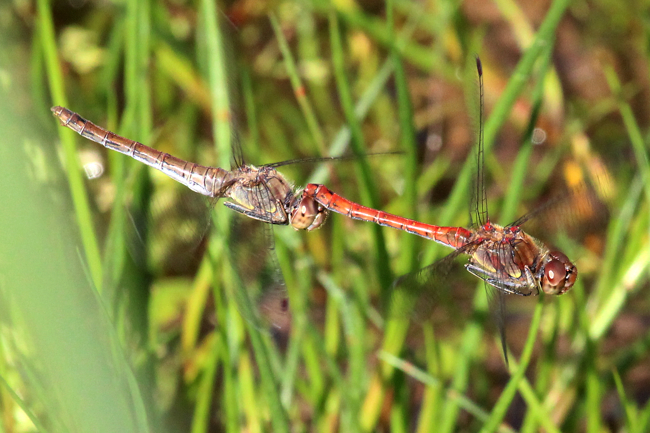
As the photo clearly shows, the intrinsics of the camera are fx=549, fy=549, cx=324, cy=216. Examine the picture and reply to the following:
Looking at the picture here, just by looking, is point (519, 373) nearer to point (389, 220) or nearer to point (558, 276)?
point (558, 276)

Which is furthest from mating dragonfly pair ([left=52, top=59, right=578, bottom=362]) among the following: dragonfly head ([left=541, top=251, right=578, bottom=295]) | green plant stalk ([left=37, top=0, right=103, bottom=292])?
green plant stalk ([left=37, top=0, right=103, bottom=292])

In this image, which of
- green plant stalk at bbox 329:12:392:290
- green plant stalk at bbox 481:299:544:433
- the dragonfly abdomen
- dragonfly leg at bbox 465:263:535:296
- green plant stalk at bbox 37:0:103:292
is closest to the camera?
green plant stalk at bbox 481:299:544:433

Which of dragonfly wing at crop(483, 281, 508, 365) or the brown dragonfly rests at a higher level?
the brown dragonfly

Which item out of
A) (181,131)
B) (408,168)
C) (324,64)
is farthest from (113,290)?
(324,64)

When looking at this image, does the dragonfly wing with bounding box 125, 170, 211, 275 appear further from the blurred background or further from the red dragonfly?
the red dragonfly

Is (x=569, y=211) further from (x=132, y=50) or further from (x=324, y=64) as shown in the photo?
(x=324, y=64)

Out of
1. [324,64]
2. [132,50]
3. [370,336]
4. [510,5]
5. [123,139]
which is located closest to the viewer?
[132,50]

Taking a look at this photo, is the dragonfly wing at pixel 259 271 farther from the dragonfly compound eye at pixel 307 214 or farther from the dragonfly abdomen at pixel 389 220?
the dragonfly abdomen at pixel 389 220

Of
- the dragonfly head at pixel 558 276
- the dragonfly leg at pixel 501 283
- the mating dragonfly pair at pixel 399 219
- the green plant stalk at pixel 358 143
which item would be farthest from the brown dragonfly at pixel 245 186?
the dragonfly head at pixel 558 276

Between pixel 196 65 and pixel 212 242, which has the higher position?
pixel 196 65
